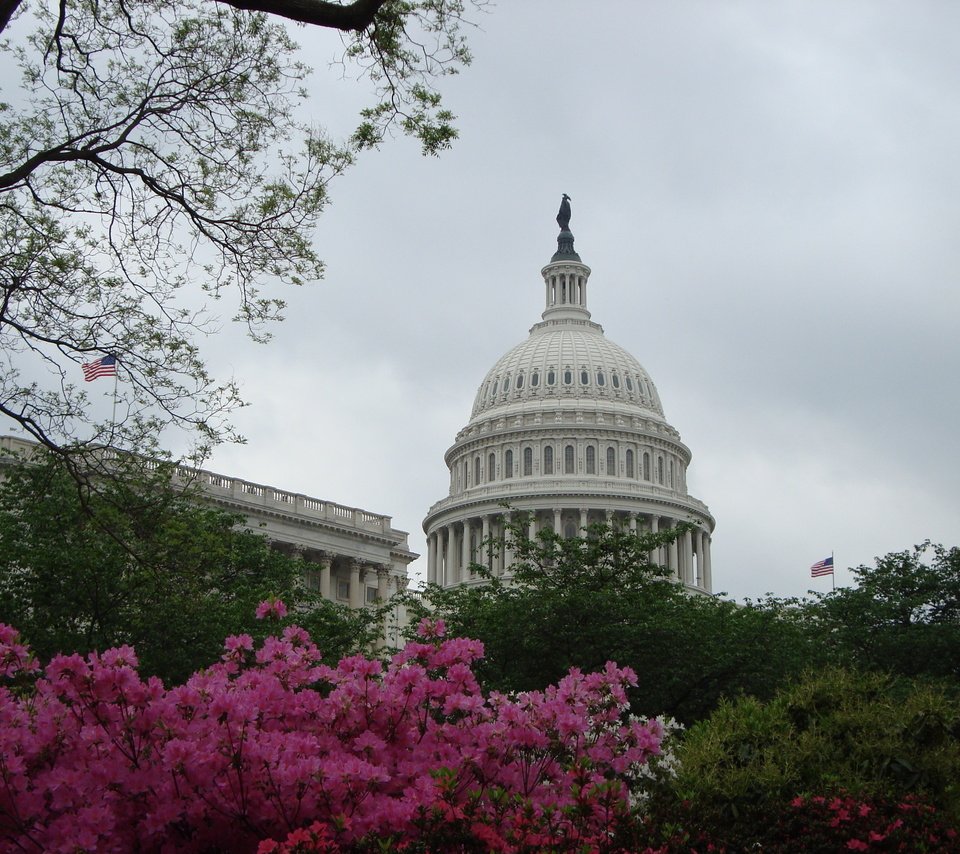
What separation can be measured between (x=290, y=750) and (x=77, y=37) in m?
13.3

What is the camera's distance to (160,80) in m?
21.7

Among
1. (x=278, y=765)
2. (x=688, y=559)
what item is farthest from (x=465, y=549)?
(x=278, y=765)

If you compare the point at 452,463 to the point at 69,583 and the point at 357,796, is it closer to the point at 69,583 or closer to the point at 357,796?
the point at 69,583

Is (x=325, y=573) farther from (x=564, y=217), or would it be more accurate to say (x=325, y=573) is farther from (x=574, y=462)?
(x=564, y=217)

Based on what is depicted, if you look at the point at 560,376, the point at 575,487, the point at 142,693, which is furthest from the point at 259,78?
the point at 560,376

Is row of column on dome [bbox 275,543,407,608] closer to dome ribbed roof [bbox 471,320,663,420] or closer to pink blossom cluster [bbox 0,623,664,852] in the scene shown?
dome ribbed roof [bbox 471,320,663,420]

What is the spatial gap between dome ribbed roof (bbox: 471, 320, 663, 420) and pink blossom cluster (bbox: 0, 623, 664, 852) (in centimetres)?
13894

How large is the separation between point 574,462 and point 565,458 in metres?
1.11

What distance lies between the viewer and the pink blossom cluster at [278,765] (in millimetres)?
12414

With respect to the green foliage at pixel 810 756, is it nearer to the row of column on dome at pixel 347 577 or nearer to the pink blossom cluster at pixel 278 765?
the pink blossom cluster at pixel 278 765

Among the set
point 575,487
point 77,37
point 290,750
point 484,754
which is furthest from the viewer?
point 575,487

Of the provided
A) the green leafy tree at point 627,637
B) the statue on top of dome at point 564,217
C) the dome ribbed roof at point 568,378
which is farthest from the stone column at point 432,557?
the green leafy tree at point 627,637

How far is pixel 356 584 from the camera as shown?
3541 inches

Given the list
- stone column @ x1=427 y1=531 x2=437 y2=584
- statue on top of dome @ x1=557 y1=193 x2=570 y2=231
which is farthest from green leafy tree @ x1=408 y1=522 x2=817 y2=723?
statue on top of dome @ x1=557 y1=193 x2=570 y2=231
